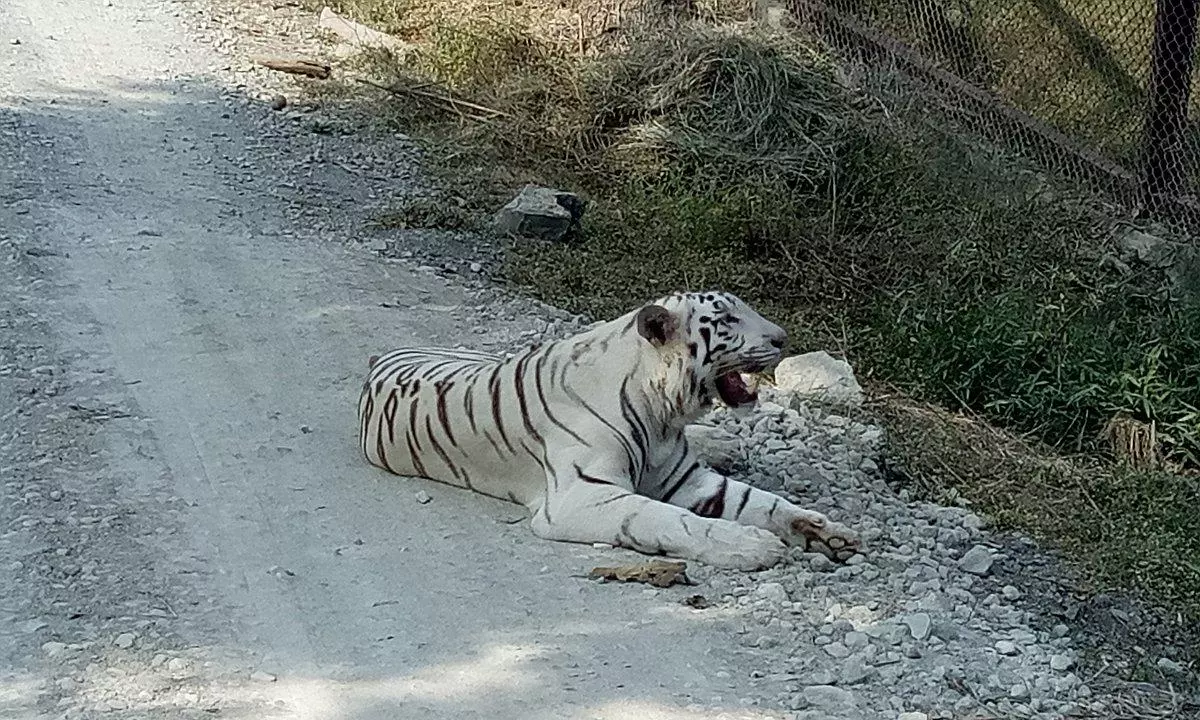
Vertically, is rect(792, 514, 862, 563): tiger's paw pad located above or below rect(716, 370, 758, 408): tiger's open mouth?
below

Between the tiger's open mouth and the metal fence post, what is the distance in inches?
142

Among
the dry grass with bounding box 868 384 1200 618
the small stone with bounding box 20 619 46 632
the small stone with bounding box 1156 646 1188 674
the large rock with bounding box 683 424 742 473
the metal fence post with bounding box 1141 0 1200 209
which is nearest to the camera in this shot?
the small stone with bounding box 20 619 46 632

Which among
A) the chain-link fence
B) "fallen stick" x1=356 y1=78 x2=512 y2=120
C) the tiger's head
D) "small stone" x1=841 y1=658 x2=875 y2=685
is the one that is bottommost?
"small stone" x1=841 y1=658 x2=875 y2=685

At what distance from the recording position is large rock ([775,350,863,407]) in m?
6.36

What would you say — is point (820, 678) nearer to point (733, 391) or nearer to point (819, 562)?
point (819, 562)

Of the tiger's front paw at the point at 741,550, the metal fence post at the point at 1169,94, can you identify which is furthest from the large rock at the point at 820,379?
the metal fence post at the point at 1169,94

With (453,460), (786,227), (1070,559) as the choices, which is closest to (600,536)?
(453,460)

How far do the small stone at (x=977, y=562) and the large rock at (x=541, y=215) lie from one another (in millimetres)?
3543

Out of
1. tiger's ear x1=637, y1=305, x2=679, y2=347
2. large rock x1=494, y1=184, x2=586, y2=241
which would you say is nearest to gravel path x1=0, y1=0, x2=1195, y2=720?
large rock x1=494, y1=184, x2=586, y2=241

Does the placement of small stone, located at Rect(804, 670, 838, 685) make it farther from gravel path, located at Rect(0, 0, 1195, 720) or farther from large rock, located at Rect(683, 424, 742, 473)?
large rock, located at Rect(683, 424, 742, 473)

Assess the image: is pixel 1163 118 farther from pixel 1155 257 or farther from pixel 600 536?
pixel 600 536

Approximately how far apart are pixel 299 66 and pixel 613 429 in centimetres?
600

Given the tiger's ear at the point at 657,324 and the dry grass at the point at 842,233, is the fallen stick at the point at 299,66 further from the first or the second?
the tiger's ear at the point at 657,324

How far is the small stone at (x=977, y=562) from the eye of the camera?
5.01 m
